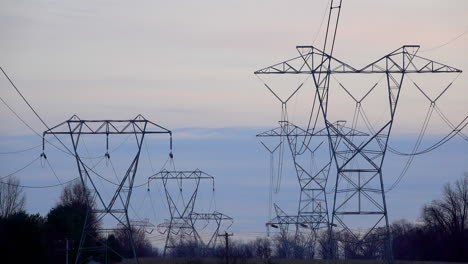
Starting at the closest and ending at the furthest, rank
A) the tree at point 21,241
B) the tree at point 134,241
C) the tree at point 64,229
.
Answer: the tree at point 21,241 < the tree at point 64,229 < the tree at point 134,241

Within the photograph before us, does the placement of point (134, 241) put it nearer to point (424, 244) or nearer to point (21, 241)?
point (21, 241)

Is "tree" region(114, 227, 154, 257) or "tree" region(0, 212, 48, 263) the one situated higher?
"tree" region(114, 227, 154, 257)

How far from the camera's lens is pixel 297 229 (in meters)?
85.6

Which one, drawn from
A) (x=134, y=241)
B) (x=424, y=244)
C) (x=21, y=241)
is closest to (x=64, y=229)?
(x=134, y=241)

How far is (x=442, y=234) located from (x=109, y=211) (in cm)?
7423

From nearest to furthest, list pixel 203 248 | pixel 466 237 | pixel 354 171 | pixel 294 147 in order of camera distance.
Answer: pixel 354 171
pixel 294 147
pixel 203 248
pixel 466 237

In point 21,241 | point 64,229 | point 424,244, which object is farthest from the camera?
point 424,244

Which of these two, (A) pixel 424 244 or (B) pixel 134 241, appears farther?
(A) pixel 424 244

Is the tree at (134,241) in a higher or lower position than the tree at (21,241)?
higher

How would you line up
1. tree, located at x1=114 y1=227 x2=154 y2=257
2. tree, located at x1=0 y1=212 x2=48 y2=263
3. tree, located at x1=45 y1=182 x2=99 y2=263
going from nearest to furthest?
1. tree, located at x1=0 y1=212 x2=48 y2=263
2. tree, located at x1=45 y1=182 x2=99 y2=263
3. tree, located at x1=114 y1=227 x2=154 y2=257

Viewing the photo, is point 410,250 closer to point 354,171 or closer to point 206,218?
point 206,218

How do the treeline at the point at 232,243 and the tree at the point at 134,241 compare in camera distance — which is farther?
the tree at the point at 134,241

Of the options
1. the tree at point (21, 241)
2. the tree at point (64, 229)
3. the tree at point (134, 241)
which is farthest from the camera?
the tree at point (134, 241)

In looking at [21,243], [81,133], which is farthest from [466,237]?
[81,133]
